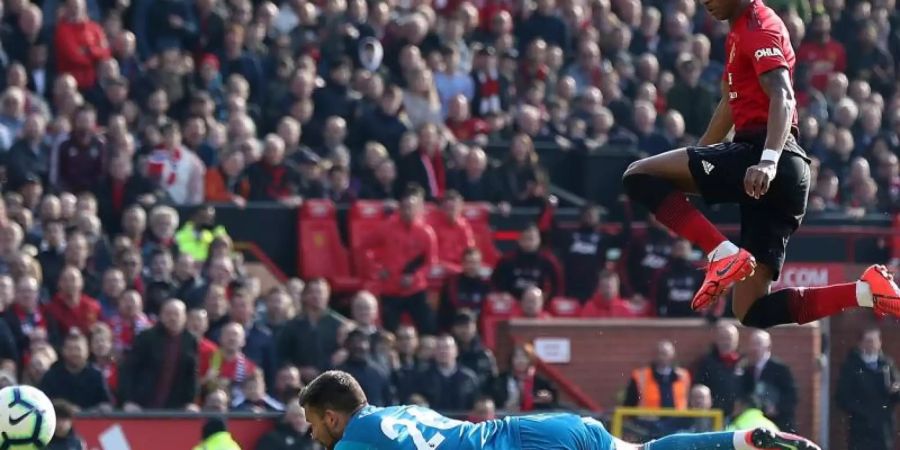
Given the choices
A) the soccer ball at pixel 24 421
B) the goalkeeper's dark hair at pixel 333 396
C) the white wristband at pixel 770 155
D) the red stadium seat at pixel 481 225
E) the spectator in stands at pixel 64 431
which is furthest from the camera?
the red stadium seat at pixel 481 225

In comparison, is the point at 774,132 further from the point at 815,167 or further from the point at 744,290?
the point at 815,167

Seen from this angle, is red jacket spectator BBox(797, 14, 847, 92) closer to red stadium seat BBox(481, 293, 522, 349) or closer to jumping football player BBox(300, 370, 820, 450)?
red stadium seat BBox(481, 293, 522, 349)

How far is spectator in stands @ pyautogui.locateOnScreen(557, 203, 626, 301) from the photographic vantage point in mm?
17234

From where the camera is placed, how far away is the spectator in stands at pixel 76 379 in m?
14.4

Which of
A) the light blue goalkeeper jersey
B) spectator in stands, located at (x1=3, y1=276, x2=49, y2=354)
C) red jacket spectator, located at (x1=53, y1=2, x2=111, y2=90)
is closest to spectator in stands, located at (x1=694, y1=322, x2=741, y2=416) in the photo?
spectator in stands, located at (x1=3, y1=276, x2=49, y2=354)

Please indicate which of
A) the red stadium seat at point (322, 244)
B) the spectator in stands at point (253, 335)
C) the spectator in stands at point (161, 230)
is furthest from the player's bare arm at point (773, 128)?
the red stadium seat at point (322, 244)

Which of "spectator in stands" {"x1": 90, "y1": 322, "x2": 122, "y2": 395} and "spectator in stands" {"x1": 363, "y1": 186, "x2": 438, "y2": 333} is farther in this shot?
"spectator in stands" {"x1": 363, "y1": 186, "x2": 438, "y2": 333}

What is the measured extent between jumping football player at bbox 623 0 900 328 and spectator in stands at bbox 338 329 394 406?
487 cm

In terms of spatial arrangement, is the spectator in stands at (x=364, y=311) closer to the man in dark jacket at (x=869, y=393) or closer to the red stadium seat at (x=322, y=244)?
the red stadium seat at (x=322, y=244)

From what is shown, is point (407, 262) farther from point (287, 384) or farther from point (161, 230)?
point (287, 384)

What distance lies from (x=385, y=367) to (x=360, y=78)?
4320mm

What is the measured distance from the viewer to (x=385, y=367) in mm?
15000

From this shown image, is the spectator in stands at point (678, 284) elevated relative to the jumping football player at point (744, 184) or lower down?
lower down

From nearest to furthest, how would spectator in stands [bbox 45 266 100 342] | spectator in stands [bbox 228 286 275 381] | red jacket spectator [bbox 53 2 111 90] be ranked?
spectator in stands [bbox 228 286 275 381]
spectator in stands [bbox 45 266 100 342]
red jacket spectator [bbox 53 2 111 90]
